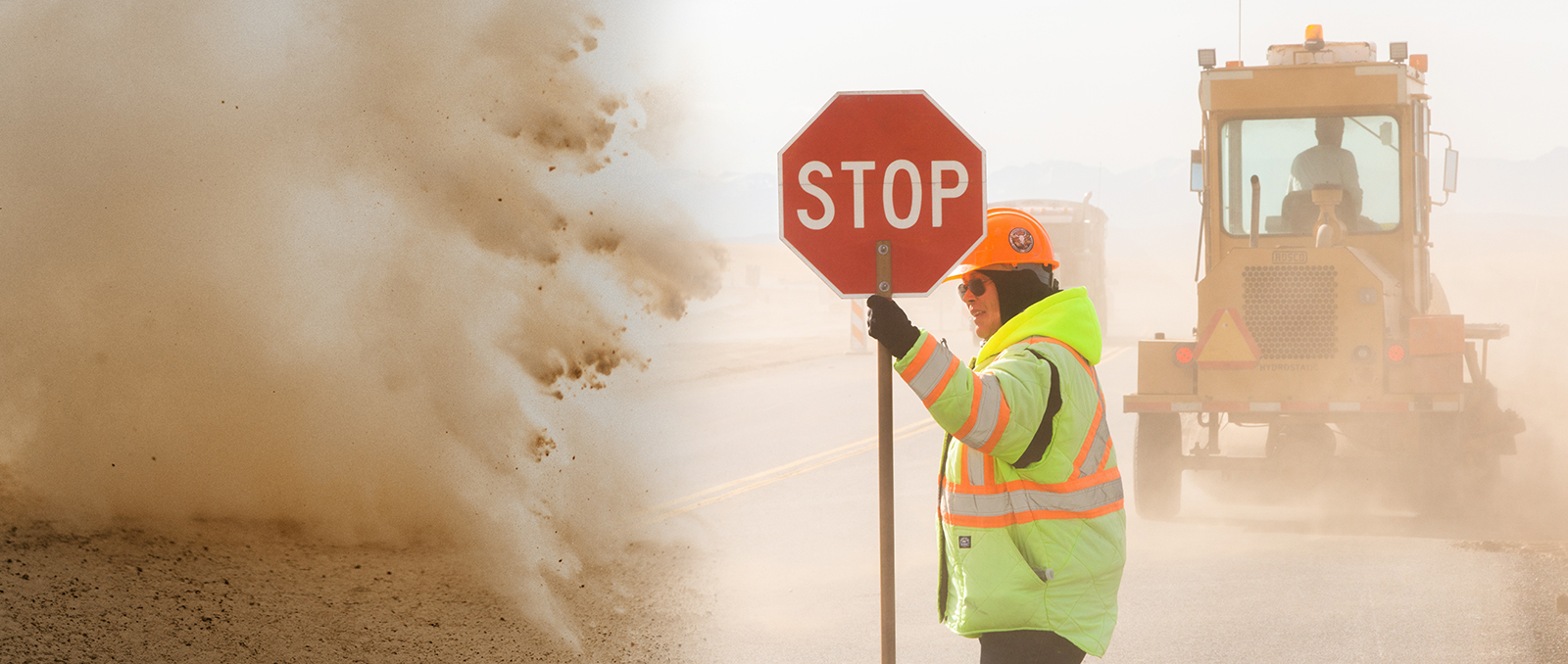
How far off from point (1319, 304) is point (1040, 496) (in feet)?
22.7

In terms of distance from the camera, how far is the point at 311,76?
9.31m

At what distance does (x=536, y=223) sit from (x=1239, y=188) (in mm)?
5396

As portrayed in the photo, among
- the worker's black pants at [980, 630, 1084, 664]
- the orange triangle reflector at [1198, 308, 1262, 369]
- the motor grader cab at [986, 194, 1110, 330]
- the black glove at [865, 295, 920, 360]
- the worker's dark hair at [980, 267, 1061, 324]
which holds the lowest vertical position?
the worker's black pants at [980, 630, 1084, 664]

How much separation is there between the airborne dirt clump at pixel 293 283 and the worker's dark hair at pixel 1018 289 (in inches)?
190

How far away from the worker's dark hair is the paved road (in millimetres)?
2706

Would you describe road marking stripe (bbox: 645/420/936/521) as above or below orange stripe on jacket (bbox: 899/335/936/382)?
above

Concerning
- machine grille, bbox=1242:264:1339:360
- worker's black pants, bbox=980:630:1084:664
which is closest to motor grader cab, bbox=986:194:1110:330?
machine grille, bbox=1242:264:1339:360

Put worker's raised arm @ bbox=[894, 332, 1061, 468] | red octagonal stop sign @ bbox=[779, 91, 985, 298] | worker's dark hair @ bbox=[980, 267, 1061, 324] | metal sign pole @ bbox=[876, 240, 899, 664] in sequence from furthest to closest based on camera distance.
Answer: red octagonal stop sign @ bbox=[779, 91, 985, 298] → metal sign pole @ bbox=[876, 240, 899, 664] → worker's dark hair @ bbox=[980, 267, 1061, 324] → worker's raised arm @ bbox=[894, 332, 1061, 468]

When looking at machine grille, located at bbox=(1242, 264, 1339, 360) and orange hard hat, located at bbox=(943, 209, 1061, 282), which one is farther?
machine grille, located at bbox=(1242, 264, 1339, 360)

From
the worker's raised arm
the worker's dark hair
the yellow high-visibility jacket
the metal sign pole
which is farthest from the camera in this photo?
the metal sign pole

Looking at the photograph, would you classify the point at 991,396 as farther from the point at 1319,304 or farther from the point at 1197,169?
the point at 1197,169

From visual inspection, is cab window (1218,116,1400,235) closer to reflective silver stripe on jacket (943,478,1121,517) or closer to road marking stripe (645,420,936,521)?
road marking stripe (645,420,936,521)

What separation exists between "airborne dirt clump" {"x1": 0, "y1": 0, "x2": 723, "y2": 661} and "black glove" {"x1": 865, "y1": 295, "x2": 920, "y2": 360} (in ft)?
15.6

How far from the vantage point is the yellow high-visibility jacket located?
3.14 meters
